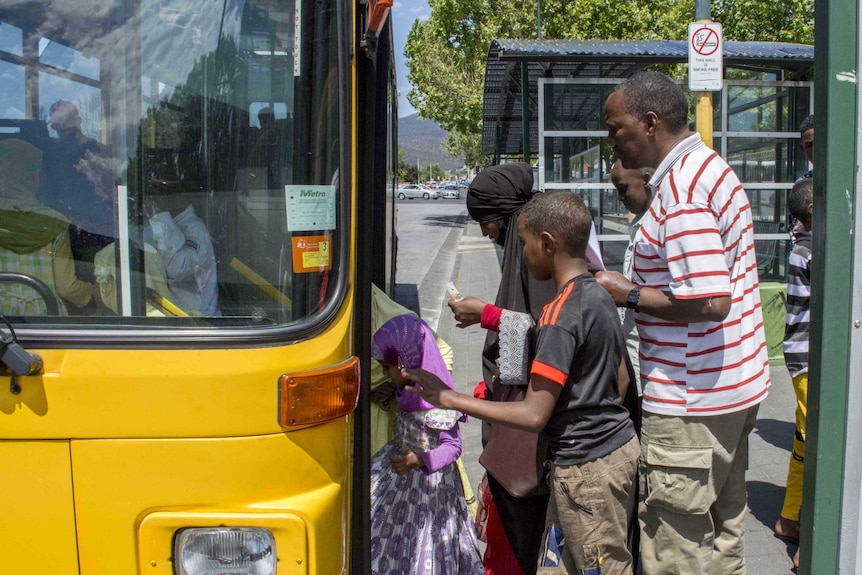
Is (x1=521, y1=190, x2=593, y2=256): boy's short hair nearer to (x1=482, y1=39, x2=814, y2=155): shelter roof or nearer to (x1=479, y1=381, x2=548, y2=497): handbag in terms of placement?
(x1=479, y1=381, x2=548, y2=497): handbag

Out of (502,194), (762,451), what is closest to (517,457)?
(502,194)

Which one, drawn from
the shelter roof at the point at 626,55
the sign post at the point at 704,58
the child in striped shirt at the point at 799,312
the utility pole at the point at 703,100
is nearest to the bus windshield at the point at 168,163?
the child in striped shirt at the point at 799,312

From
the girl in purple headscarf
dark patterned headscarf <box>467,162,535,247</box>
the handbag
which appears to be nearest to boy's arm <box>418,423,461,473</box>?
the girl in purple headscarf

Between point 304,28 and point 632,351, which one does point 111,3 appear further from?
point 632,351

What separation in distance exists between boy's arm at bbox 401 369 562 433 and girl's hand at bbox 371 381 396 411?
0.45 m

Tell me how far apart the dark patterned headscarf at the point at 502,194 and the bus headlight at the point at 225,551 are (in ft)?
4.68

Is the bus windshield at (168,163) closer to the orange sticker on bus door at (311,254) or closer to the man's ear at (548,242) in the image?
the orange sticker on bus door at (311,254)

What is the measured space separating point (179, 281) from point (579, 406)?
1.17 meters

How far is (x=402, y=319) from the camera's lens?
2.46 metres

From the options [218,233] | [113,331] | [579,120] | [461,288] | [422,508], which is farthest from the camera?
[461,288]

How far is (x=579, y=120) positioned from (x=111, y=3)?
24.0 feet

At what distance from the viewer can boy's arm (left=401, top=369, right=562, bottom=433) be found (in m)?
2.01

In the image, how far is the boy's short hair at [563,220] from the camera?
7.03ft

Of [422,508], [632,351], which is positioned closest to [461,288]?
[632,351]
